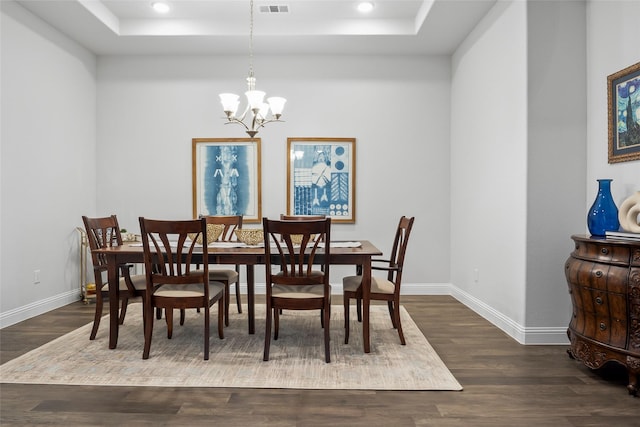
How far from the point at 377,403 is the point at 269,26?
154 inches

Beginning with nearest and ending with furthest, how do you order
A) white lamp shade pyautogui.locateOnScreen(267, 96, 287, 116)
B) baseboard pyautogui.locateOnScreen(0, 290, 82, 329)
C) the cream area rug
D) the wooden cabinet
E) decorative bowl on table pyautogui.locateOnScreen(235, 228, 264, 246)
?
the wooden cabinet → the cream area rug → decorative bowl on table pyautogui.locateOnScreen(235, 228, 264, 246) → white lamp shade pyautogui.locateOnScreen(267, 96, 287, 116) → baseboard pyautogui.locateOnScreen(0, 290, 82, 329)

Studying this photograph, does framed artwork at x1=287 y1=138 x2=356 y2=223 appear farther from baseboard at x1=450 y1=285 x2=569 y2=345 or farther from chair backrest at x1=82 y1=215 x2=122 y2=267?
chair backrest at x1=82 y1=215 x2=122 y2=267

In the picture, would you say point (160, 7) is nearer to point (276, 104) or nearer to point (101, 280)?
point (276, 104)

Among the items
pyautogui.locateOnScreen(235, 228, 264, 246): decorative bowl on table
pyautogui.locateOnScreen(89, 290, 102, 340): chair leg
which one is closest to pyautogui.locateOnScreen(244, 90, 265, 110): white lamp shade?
pyautogui.locateOnScreen(235, 228, 264, 246): decorative bowl on table

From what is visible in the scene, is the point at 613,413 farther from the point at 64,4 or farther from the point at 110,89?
the point at 110,89

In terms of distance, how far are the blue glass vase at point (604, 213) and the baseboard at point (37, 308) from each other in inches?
180

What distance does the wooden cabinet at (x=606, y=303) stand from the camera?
237 centimetres

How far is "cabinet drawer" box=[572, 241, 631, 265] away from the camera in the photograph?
243 cm

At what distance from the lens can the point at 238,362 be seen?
2865 mm

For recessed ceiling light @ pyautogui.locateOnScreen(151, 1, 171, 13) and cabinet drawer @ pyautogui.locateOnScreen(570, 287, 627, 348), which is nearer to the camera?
cabinet drawer @ pyautogui.locateOnScreen(570, 287, 627, 348)

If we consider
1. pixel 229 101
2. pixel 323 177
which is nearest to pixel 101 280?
pixel 229 101

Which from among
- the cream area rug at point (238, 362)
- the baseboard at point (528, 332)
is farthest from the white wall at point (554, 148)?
the cream area rug at point (238, 362)

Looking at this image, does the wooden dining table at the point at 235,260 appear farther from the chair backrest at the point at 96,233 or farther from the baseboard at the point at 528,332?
the baseboard at the point at 528,332

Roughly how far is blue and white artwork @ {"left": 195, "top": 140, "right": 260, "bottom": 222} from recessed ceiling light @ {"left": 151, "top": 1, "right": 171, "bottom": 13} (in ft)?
4.74
